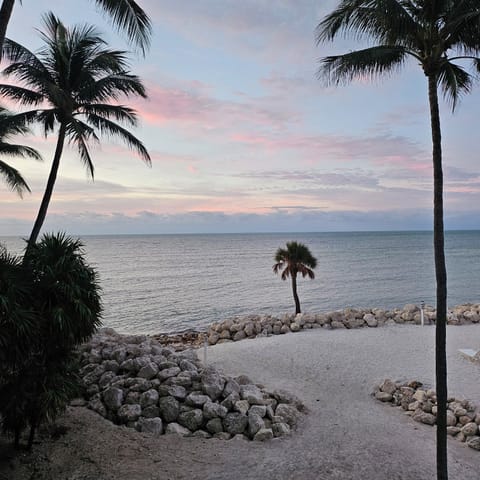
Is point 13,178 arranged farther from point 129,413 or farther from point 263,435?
point 263,435

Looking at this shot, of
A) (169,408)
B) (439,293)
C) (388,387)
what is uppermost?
(439,293)

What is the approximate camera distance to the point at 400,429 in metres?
7.44

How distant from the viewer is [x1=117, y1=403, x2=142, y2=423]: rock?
275 inches

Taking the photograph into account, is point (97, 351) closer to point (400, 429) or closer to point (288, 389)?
point (288, 389)

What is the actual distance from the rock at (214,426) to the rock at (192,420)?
164 millimetres

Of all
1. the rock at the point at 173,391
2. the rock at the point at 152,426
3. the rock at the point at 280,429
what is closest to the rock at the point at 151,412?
the rock at the point at 152,426

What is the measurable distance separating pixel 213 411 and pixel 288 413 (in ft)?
4.90

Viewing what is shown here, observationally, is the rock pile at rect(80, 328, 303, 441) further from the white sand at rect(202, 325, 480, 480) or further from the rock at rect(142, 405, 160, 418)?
the white sand at rect(202, 325, 480, 480)

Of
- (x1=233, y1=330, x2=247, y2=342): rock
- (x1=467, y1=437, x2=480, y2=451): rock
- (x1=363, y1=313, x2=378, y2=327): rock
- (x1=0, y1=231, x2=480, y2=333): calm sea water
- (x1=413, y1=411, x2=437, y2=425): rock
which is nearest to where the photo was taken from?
(x1=467, y1=437, x2=480, y2=451): rock

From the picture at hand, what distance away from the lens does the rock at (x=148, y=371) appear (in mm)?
7922

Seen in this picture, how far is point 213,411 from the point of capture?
707 cm

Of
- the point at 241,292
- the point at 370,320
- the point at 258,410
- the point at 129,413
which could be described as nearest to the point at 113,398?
the point at 129,413

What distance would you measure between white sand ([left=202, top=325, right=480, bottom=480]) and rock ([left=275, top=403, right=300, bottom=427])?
22cm

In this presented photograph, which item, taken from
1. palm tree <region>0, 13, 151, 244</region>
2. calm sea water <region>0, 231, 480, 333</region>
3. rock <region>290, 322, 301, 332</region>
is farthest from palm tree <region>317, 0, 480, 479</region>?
calm sea water <region>0, 231, 480, 333</region>
